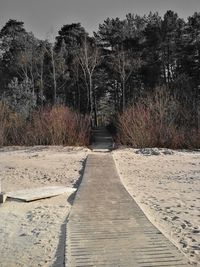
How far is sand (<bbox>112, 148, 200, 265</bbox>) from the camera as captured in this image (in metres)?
6.08

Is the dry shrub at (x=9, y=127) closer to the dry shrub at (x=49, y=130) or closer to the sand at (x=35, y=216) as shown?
the dry shrub at (x=49, y=130)

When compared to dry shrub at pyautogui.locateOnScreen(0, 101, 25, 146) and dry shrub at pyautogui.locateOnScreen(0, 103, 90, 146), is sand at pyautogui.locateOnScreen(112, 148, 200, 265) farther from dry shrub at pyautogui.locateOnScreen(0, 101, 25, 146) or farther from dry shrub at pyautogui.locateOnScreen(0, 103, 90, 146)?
dry shrub at pyautogui.locateOnScreen(0, 101, 25, 146)

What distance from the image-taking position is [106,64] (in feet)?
131

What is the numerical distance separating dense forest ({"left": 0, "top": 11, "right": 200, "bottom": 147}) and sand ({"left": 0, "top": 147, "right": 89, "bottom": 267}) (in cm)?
1277

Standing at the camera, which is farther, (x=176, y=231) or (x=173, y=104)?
(x=173, y=104)

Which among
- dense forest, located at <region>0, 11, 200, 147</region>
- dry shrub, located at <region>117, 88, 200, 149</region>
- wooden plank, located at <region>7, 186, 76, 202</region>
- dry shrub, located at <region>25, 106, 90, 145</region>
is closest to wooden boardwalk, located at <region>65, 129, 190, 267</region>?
wooden plank, located at <region>7, 186, 76, 202</region>

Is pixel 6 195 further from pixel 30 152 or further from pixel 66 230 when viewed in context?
pixel 30 152

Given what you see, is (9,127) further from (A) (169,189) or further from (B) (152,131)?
(A) (169,189)

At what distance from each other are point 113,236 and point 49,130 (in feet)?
49.6

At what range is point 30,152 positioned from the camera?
59.1ft

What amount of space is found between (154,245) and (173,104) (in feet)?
62.0

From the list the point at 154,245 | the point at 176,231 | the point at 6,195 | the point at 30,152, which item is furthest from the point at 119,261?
the point at 30,152

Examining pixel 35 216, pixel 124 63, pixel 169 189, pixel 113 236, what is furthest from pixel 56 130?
pixel 124 63

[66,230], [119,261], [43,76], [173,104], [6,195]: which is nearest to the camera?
[119,261]
